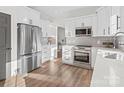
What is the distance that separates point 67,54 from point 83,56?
610mm

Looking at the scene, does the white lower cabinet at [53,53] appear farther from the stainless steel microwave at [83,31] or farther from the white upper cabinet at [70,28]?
the stainless steel microwave at [83,31]

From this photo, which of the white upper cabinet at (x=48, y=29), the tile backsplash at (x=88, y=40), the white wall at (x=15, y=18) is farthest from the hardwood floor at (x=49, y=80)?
the tile backsplash at (x=88, y=40)

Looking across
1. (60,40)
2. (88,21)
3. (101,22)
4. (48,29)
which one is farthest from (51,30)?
(101,22)

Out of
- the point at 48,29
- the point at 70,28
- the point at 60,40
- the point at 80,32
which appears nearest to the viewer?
the point at 48,29

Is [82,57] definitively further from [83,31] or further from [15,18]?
[15,18]

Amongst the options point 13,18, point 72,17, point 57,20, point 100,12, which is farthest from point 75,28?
point 13,18

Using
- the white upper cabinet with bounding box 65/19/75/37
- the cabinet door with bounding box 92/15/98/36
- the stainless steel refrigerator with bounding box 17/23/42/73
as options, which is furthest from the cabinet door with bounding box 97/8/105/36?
the stainless steel refrigerator with bounding box 17/23/42/73

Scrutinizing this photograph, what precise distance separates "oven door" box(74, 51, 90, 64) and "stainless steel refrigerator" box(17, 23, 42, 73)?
1.26 m

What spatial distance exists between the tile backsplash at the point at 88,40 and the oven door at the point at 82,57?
61cm

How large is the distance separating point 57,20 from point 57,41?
0.68 metres

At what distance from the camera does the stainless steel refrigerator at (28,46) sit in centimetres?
261

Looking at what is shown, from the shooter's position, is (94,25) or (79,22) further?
(79,22)

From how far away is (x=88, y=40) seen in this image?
3885 millimetres
